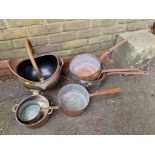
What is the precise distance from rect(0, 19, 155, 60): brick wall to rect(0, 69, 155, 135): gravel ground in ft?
0.95

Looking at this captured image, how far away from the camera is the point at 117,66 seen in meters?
1.92

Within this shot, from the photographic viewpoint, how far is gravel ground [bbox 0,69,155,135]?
1550 millimetres

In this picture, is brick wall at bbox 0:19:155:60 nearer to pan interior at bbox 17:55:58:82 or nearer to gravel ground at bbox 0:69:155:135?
pan interior at bbox 17:55:58:82

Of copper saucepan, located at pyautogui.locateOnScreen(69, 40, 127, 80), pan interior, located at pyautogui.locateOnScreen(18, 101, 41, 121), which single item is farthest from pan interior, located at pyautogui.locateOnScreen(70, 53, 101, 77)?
pan interior, located at pyautogui.locateOnScreen(18, 101, 41, 121)

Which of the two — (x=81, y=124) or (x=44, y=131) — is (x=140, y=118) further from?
(x=44, y=131)

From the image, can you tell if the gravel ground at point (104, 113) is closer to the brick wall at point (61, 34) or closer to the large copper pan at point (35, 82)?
the large copper pan at point (35, 82)

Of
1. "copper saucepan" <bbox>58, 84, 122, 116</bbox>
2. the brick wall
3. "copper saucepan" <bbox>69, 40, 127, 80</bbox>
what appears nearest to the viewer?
the brick wall

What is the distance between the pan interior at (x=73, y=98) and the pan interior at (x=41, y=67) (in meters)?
0.19

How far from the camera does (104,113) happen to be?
5.38 ft

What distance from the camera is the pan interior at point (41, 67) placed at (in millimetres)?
1640

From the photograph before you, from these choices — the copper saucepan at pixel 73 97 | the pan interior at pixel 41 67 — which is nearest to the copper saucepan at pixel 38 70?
the pan interior at pixel 41 67

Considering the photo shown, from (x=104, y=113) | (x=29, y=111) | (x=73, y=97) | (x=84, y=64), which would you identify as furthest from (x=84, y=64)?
(x=29, y=111)

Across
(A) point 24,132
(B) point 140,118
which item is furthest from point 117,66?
(A) point 24,132
